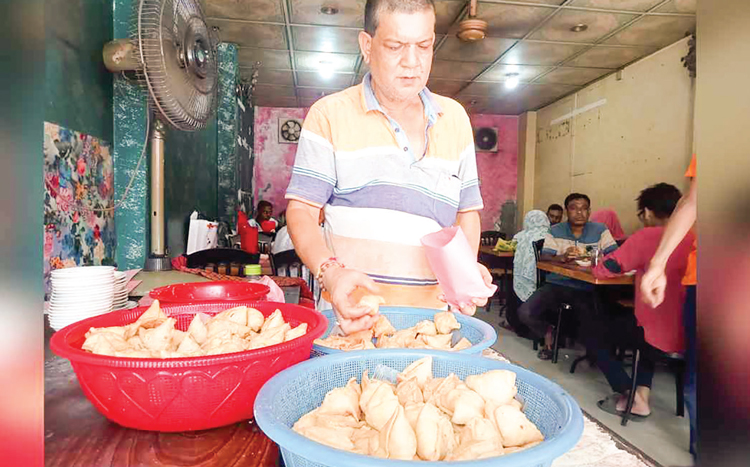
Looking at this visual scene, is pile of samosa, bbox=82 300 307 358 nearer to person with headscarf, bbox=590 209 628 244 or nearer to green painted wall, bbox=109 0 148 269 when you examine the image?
green painted wall, bbox=109 0 148 269

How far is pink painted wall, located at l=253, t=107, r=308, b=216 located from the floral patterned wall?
650cm

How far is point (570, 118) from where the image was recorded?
803 cm

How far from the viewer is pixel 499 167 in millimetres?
9789

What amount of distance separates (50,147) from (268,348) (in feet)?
6.17

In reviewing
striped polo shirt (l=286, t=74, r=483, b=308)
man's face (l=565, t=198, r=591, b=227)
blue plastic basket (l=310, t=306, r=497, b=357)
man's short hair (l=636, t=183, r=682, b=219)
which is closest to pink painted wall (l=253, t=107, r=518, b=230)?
man's face (l=565, t=198, r=591, b=227)

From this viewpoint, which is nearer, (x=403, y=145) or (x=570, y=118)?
(x=403, y=145)

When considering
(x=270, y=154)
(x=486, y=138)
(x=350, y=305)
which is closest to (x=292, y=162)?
(x=270, y=154)

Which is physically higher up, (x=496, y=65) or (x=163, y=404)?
(x=496, y=65)

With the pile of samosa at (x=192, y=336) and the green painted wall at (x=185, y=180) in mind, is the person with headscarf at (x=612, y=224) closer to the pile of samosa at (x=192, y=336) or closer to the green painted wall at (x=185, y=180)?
the green painted wall at (x=185, y=180)

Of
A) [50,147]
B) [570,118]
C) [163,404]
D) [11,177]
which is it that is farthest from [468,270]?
[570,118]

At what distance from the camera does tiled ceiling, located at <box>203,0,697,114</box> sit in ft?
15.5

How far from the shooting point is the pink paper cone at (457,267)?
1040mm

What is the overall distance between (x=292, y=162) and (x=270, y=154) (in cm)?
45

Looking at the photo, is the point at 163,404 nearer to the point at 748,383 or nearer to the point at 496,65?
the point at 748,383
